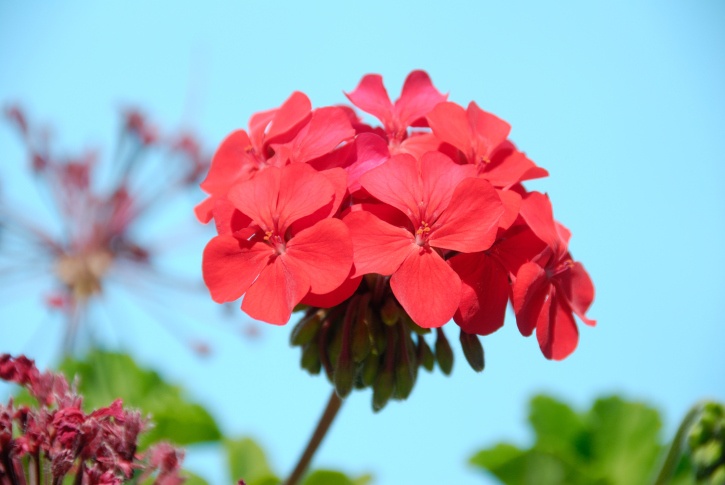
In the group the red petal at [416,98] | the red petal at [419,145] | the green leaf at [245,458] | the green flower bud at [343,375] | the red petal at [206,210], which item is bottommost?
the green leaf at [245,458]

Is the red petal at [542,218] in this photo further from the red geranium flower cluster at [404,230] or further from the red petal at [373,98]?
the red petal at [373,98]

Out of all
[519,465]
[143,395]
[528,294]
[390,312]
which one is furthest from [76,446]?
[519,465]

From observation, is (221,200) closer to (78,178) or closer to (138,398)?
(138,398)

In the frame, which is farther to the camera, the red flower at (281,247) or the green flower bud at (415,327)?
the green flower bud at (415,327)

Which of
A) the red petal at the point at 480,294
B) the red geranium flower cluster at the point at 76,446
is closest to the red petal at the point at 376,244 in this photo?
the red petal at the point at 480,294

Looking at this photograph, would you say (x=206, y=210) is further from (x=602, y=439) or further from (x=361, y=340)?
(x=602, y=439)

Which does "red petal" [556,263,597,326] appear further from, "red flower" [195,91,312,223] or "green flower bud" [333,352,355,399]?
"red flower" [195,91,312,223]

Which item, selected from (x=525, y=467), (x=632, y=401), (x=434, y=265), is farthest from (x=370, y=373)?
(x=632, y=401)
